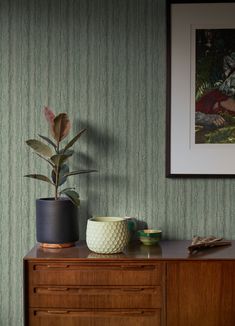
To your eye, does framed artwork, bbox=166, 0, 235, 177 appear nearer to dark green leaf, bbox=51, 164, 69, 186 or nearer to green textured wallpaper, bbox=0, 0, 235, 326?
green textured wallpaper, bbox=0, 0, 235, 326

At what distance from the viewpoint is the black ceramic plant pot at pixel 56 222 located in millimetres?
2357

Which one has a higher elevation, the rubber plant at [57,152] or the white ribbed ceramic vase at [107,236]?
the rubber plant at [57,152]

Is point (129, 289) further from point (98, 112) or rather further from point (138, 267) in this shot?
point (98, 112)

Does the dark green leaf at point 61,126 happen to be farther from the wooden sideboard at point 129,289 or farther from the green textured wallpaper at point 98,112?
the wooden sideboard at point 129,289

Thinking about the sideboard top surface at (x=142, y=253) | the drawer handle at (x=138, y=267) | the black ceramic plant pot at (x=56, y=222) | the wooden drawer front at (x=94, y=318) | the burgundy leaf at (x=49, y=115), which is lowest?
the wooden drawer front at (x=94, y=318)

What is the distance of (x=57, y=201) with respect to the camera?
2361 mm

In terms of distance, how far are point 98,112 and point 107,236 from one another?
67cm

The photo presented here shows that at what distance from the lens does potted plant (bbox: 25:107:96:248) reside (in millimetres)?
2357

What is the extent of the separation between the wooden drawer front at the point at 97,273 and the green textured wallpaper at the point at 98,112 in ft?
1.37

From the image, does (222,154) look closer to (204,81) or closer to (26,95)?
(204,81)

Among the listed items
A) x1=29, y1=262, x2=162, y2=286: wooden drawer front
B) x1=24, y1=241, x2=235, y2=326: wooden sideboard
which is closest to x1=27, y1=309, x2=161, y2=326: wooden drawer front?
x1=24, y1=241, x2=235, y2=326: wooden sideboard

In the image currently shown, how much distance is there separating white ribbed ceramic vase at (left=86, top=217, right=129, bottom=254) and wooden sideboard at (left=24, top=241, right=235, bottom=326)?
0.04 meters

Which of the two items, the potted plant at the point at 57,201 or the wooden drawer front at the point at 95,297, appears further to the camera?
the potted plant at the point at 57,201

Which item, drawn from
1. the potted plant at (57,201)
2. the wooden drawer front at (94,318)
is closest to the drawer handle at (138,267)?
the wooden drawer front at (94,318)
